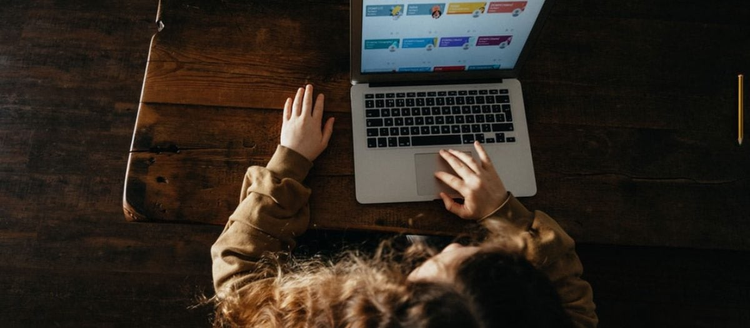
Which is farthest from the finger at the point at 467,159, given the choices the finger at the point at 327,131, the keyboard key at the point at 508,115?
the finger at the point at 327,131

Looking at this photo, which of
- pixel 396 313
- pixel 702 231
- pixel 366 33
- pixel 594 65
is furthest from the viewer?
pixel 594 65

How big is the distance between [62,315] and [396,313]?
1.22m

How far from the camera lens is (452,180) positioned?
97 cm

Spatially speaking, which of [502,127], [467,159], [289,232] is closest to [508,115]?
[502,127]

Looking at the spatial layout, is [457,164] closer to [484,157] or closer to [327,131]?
[484,157]

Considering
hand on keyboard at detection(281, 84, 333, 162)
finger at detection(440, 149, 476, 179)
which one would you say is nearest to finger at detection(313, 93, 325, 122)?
hand on keyboard at detection(281, 84, 333, 162)

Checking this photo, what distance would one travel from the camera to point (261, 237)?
92cm

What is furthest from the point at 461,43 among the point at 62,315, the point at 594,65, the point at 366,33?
the point at 62,315

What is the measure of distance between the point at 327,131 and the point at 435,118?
210mm

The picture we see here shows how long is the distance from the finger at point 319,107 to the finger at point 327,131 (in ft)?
0.06

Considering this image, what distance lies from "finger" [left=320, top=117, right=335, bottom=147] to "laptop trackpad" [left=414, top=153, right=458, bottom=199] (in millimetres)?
169

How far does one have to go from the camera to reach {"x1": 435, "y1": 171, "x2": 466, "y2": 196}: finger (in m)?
0.97

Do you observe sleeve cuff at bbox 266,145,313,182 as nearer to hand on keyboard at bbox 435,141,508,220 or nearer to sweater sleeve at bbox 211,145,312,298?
sweater sleeve at bbox 211,145,312,298

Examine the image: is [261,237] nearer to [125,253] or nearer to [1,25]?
[125,253]
